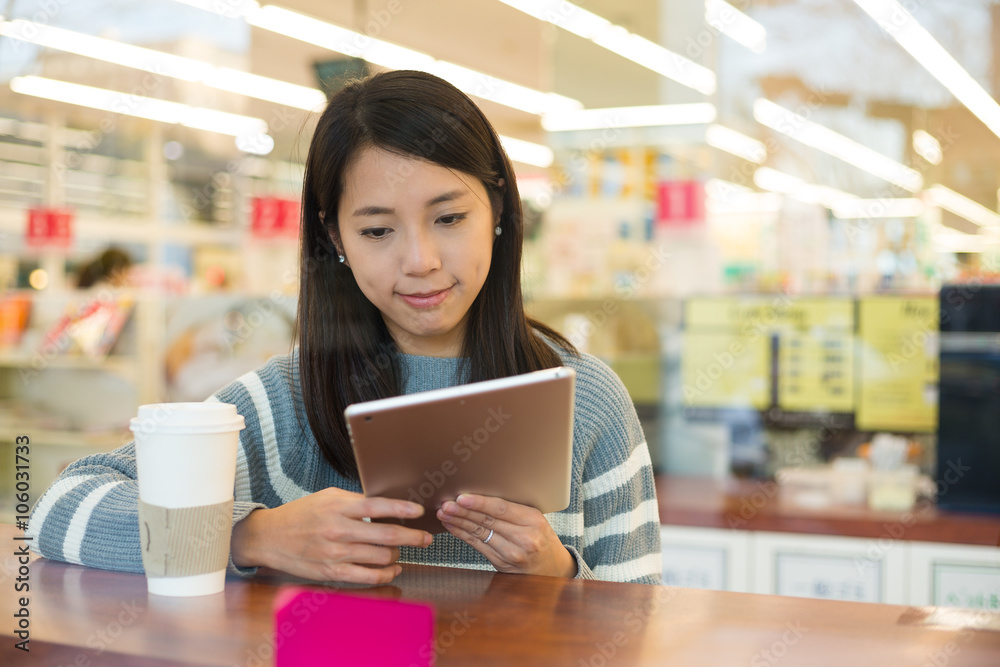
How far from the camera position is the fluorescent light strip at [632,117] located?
3.07m

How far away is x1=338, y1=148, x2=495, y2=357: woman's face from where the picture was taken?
3.34ft

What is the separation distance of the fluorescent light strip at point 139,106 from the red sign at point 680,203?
3710mm

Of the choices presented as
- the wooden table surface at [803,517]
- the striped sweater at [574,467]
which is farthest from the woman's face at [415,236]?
the wooden table surface at [803,517]

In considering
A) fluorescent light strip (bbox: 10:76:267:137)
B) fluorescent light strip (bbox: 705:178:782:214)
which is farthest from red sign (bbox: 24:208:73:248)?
fluorescent light strip (bbox: 705:178:782:214)

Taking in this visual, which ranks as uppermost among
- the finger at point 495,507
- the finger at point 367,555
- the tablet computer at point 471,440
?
the tablet computer at point 471,440

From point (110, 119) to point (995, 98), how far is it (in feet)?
18.1

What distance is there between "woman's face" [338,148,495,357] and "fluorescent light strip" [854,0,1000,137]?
7.16ft

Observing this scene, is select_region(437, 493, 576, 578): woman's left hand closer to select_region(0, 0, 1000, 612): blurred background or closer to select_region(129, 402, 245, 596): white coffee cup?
select_region(129, 402, 245, 596): white coffee cup

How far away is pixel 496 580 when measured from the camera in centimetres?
82

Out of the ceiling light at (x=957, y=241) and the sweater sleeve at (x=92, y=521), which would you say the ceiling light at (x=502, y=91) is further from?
the sweater sleeve at (x=92, y=521)

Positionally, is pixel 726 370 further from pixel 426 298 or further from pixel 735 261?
pixel 426 298

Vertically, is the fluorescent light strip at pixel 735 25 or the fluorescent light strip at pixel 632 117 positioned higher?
the fluorescent light strip at pixel 735 25

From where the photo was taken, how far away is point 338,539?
0.80m

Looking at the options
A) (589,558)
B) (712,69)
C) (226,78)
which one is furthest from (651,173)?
(226,78)
